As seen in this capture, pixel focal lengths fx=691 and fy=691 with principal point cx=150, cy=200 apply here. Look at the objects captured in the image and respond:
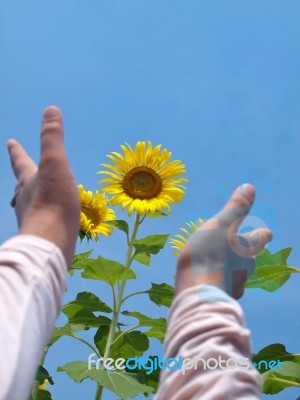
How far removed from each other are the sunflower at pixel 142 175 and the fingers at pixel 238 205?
235 cm

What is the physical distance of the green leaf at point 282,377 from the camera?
2395 mm

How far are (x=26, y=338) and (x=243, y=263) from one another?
39cm

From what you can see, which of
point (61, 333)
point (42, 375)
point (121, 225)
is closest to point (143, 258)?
point (121, 225)

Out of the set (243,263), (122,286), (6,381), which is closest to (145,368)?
(122,286)

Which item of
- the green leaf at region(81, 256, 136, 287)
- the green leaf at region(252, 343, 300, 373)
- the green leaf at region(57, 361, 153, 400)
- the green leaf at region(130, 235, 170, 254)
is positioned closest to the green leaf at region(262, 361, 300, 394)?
the green leaf at region(252, 343, 300, 373)

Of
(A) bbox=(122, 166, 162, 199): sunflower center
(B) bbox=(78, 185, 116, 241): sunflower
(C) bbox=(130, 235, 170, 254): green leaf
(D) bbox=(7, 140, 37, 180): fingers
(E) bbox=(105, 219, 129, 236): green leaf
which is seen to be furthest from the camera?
(B) bbox=(78, 185, 116, 241): sunflower

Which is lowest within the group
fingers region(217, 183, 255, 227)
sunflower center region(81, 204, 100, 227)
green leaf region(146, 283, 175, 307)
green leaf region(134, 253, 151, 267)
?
fingers region(217, 183, 255, 227)

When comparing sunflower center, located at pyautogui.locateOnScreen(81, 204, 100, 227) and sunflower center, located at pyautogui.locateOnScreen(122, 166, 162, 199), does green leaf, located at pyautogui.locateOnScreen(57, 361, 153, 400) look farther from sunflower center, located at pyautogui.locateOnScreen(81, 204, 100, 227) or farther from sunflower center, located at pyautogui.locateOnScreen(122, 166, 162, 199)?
sunflower center, located at pyautogui.locateOnScreen(81, 204, 100, 227)

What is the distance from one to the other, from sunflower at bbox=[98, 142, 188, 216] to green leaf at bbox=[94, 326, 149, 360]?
772 mm

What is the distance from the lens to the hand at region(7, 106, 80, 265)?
1.14 meters

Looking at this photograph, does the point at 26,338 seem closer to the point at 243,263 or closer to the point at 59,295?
the point at 59,295

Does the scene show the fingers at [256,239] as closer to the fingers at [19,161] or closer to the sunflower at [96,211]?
the fingers at [19,161]

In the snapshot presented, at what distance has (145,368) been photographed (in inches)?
113

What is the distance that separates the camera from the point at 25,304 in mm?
983
